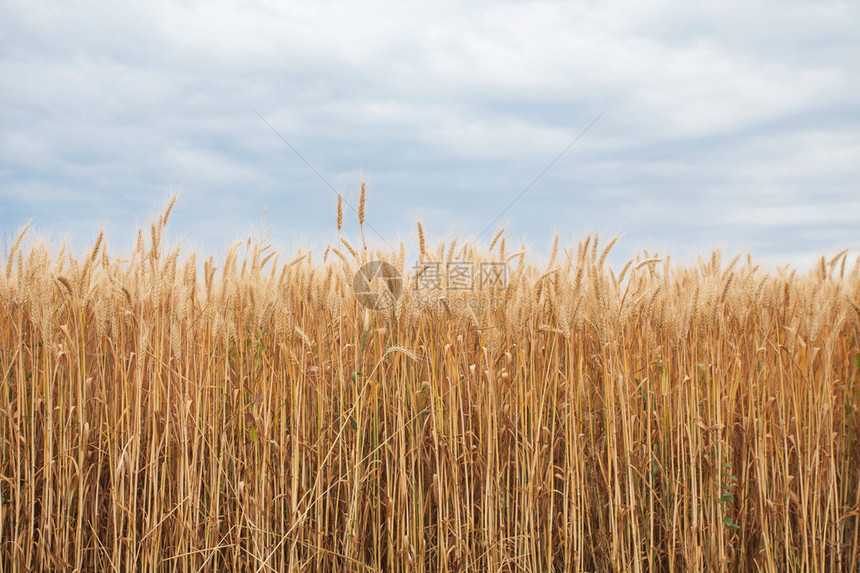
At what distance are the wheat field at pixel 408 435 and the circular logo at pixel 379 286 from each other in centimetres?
4

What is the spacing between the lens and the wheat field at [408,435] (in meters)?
2.20

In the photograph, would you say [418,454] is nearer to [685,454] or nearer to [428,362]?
[428,362]

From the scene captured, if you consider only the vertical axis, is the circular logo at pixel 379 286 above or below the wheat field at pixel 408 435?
above

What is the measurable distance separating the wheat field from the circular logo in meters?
0.04

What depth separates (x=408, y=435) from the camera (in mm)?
2436

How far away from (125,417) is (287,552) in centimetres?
88

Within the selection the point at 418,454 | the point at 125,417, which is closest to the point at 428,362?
the point at 418,454

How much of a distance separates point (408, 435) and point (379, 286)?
0.67 metres

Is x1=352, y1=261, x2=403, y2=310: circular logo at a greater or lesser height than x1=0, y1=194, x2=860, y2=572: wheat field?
greater

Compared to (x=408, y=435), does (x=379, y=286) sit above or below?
above

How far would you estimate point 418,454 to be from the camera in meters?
2.19

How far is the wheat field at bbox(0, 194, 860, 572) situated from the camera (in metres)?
2.20

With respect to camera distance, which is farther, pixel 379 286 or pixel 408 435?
pixel 408 435

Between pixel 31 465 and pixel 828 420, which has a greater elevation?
pixel 828 420
